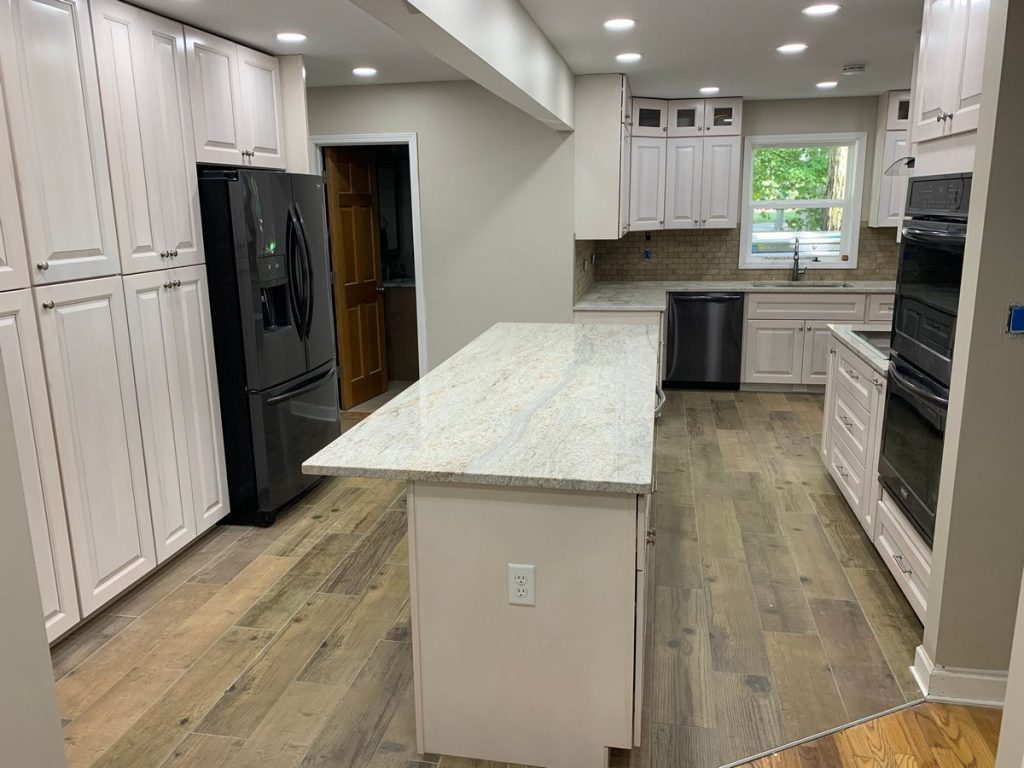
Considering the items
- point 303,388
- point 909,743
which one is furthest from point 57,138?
point 909,743

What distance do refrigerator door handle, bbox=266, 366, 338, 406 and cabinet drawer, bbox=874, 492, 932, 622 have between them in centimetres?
267

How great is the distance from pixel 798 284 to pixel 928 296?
3.80 m

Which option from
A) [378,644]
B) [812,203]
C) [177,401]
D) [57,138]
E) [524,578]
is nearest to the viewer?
[524,578]

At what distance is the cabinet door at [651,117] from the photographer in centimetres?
584

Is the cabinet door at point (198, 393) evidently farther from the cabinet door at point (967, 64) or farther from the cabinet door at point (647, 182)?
the cabinet door at point (647, 182)

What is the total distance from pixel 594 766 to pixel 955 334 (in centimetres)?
161

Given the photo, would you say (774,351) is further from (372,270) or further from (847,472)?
(372,270)

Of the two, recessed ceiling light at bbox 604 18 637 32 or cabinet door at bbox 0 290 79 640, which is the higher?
recessed ceiling light at bbox 604 18 637 32

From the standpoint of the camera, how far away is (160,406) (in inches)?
123

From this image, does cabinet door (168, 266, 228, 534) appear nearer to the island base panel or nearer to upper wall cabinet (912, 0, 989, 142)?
the island base panel

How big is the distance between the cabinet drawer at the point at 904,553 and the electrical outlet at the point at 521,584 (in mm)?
1366

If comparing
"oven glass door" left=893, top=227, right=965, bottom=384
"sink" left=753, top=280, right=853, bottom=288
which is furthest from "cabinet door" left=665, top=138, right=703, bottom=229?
"oven glass door" left=893, top=227, right=965, bottom=384

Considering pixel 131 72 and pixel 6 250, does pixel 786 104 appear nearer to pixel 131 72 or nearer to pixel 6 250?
pixel 131 72

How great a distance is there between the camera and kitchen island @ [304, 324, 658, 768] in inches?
73.9
